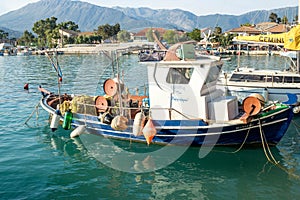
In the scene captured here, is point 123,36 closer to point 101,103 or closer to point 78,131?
point 101,103

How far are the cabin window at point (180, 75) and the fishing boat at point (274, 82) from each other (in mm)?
6611

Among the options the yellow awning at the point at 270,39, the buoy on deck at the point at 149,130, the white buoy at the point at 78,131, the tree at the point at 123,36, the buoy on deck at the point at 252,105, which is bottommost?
the white buoy at the point at 78,131

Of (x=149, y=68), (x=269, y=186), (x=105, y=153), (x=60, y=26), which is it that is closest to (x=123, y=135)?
(x=105, y=153)

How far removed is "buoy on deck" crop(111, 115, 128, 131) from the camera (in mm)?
12211

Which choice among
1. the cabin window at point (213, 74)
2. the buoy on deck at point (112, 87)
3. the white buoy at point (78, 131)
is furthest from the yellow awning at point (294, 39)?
the white buoy at point (78, 131)

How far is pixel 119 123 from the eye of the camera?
12211mm

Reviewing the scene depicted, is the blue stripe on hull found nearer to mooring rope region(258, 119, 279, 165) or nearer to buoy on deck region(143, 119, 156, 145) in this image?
mooring rope region(258, 119, 279, 165)

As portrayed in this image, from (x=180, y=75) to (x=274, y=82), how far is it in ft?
32.9

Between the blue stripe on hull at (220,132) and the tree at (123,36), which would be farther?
the tree at (123,36)

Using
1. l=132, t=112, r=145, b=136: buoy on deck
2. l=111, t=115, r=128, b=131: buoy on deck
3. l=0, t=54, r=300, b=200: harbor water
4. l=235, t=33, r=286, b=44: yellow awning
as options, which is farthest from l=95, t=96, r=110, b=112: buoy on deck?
l=235, t=33, r=286, b=44: yellow awning

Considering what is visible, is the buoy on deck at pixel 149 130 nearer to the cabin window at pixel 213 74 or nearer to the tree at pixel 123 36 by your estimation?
the cabin window at pixel 213 74

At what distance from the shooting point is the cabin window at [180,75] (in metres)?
12.2

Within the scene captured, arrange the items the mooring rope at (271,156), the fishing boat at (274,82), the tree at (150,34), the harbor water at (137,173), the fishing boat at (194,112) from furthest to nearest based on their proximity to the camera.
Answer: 1. the fishing boat at (274,82)
2. the tree at (150,34)
3. the fishing boat at (194,112)
4. the mooring rope at (271,156)
5. the harbor water at (137,173)

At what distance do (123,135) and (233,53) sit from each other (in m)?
71.4
